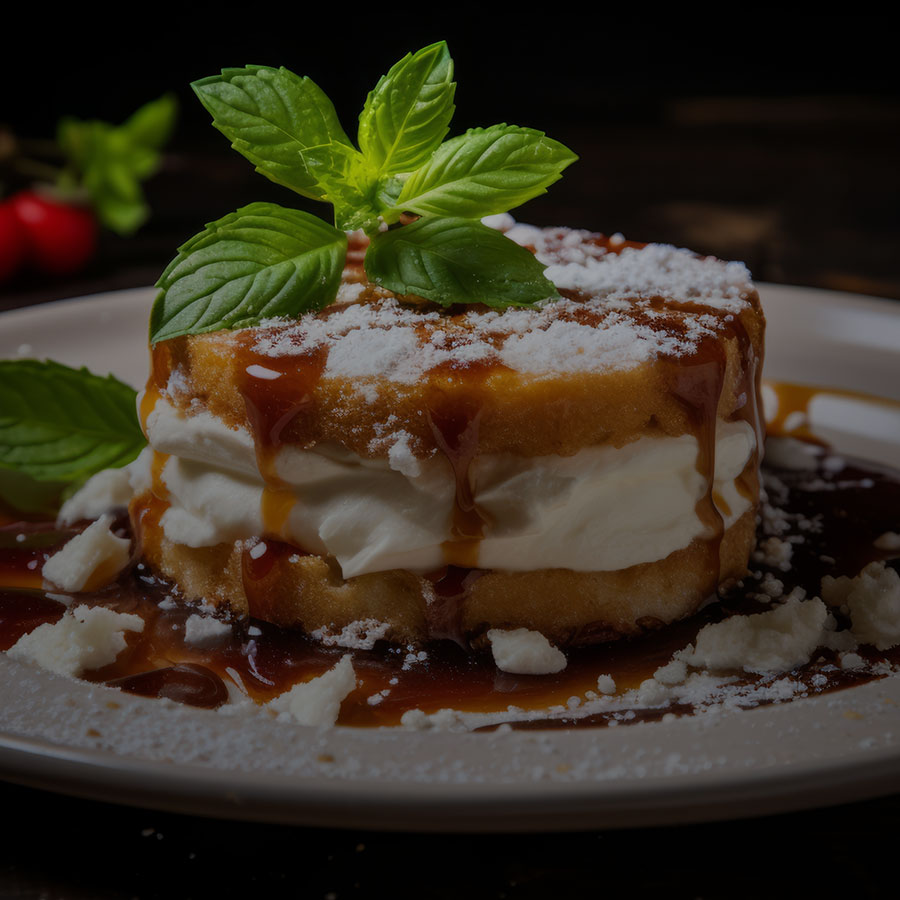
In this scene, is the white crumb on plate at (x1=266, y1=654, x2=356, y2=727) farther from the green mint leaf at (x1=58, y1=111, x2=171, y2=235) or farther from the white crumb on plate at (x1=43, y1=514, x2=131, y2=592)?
the green mint leaf at (x1=58, y1=111, x2=171, y2=235)

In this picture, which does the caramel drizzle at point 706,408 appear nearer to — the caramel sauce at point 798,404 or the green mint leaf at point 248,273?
the green mint leaf at point 248,273

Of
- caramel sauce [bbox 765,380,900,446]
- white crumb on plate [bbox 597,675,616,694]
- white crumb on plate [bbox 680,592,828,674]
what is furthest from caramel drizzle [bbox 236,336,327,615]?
caramel sauce [bbox 765,380,900,446]

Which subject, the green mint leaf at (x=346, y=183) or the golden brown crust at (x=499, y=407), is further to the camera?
the green mint leaf at (x=346, y=183)

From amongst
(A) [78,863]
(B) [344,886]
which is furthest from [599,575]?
(A) [78,863]

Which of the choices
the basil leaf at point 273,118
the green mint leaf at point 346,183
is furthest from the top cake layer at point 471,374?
the basil leaf at point 273,118

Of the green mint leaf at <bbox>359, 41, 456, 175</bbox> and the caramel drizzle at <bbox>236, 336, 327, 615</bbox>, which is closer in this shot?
the caramel drizzle at <bbox>236, 336, 327, 615</bbox>

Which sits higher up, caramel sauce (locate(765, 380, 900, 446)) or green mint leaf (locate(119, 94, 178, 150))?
green mint leaf (locate(119, 94, 178, 150))
